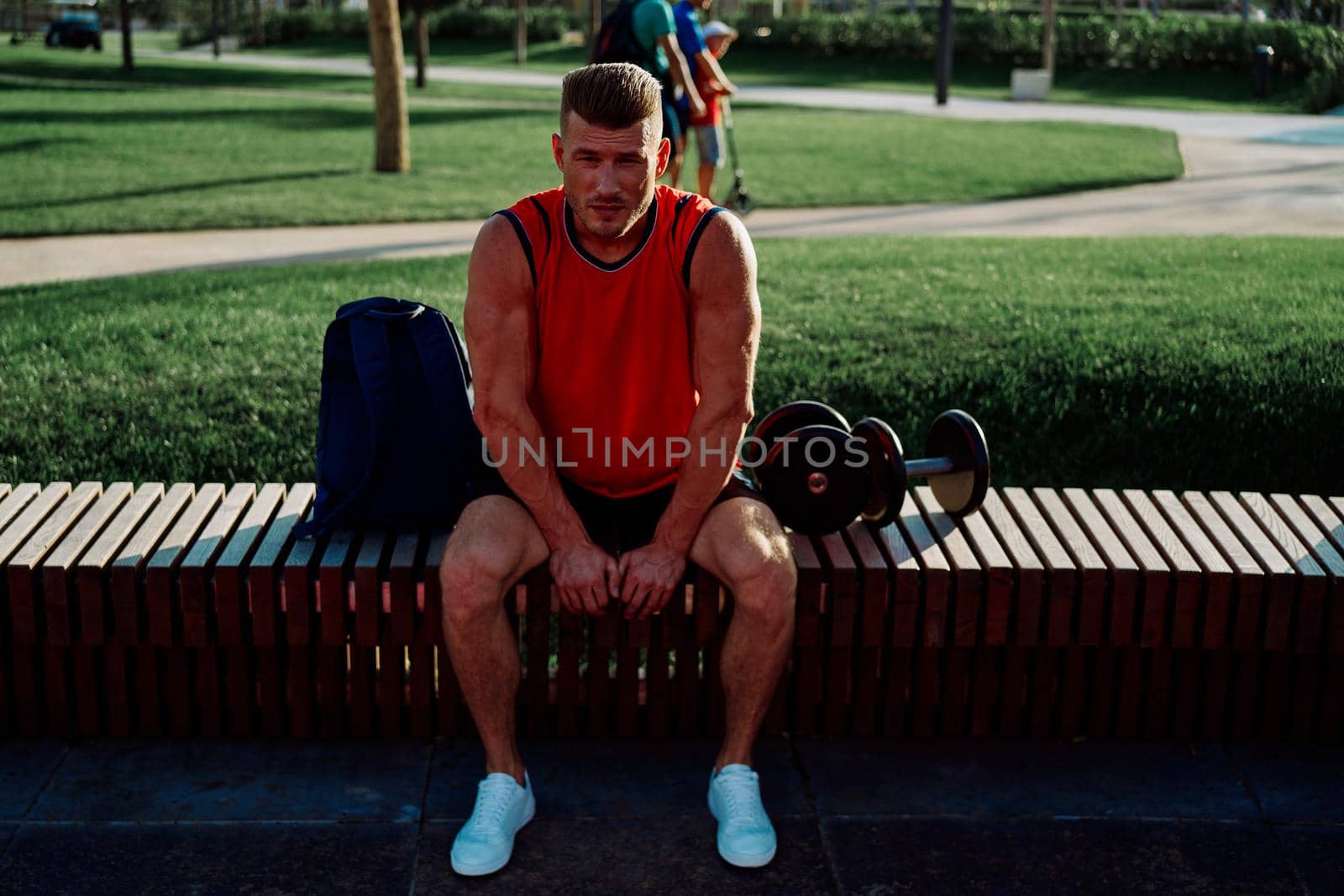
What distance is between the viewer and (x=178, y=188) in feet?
43.1

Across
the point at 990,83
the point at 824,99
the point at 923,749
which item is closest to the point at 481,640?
the point at 923,749

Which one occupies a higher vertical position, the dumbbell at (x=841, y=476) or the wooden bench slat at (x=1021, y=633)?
the dumbbell at (x=841, y=476)

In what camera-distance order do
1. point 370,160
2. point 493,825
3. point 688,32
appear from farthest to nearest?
point 370,160 → point 688,32 → point 493,825

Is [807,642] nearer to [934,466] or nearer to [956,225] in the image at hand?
[934,466]

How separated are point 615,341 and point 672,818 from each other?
113 cm

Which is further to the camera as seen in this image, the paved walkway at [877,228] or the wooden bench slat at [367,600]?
the paved walkway at [877,228]

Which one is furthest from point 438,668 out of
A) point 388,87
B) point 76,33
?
point 76,33

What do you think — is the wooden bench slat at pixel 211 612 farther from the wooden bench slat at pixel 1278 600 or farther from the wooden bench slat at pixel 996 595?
the wooden bench slat at pixel 1278 600

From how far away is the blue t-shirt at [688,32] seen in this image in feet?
32.3

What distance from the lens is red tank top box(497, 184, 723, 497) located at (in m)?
3.36

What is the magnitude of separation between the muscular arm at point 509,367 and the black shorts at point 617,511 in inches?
7.6

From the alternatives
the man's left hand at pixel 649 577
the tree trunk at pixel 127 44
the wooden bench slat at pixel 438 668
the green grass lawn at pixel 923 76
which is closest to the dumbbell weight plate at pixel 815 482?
the man's left hand at pixel 649 577

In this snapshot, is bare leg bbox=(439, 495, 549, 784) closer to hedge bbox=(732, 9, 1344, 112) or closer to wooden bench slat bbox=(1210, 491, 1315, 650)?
wooden bench slat bbox=(1210, 491, 1315, 650)

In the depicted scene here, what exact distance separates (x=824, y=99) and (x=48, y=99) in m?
13.7
